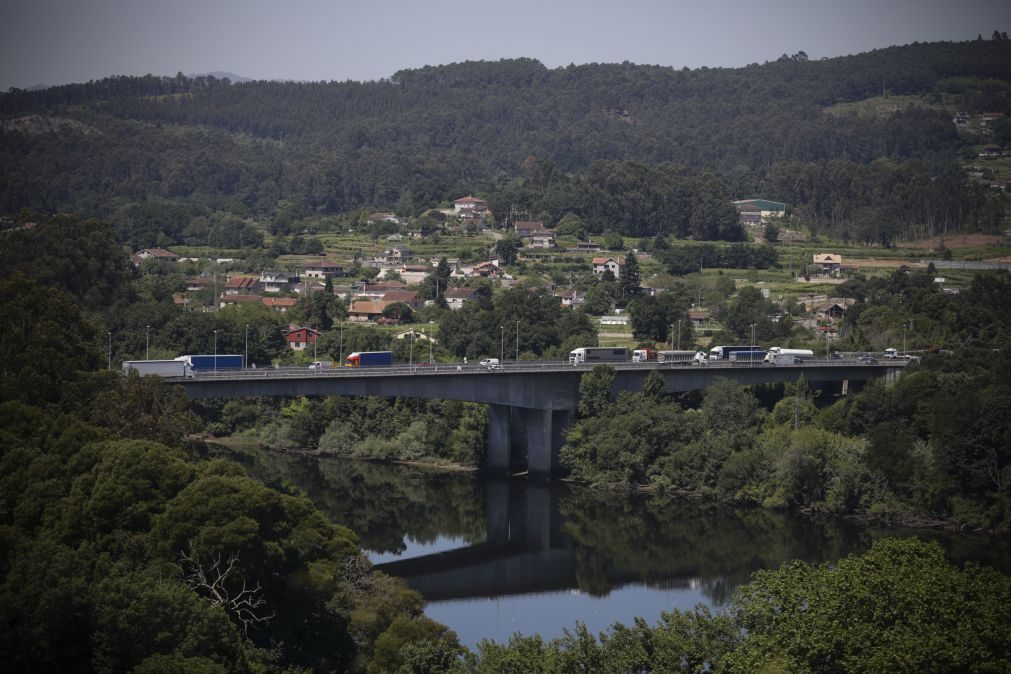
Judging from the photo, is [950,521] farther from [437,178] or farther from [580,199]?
[437,178]

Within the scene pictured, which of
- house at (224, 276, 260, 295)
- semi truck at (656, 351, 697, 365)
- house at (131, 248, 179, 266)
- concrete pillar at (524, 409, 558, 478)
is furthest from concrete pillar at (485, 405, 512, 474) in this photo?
house at (131, 248, 179, 266)

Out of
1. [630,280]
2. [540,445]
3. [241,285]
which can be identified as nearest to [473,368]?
[540,445]

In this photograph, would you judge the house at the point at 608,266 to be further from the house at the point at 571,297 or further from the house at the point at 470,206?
the house at the point at 470,206

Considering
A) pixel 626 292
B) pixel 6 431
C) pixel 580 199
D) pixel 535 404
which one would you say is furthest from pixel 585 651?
pixel 580 199

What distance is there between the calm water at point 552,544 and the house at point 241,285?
111ft

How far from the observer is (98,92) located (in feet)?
566

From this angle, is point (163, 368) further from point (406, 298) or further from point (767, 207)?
point (767, 207)

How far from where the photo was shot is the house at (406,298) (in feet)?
275

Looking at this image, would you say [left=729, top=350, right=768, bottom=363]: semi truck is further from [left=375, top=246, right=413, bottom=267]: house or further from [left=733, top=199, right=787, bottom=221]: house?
[left=733, top=199, right=787, bottom=221]: house

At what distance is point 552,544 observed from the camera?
4444 cm

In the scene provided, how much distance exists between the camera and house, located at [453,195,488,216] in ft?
381

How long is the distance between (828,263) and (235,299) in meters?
37.3

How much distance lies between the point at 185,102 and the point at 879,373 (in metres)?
133

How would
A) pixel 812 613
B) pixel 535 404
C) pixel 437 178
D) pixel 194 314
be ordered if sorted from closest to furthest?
1. pixel 812 613
2. pixel 535 404
3. pixel 194 314
4. pixel 437 178
